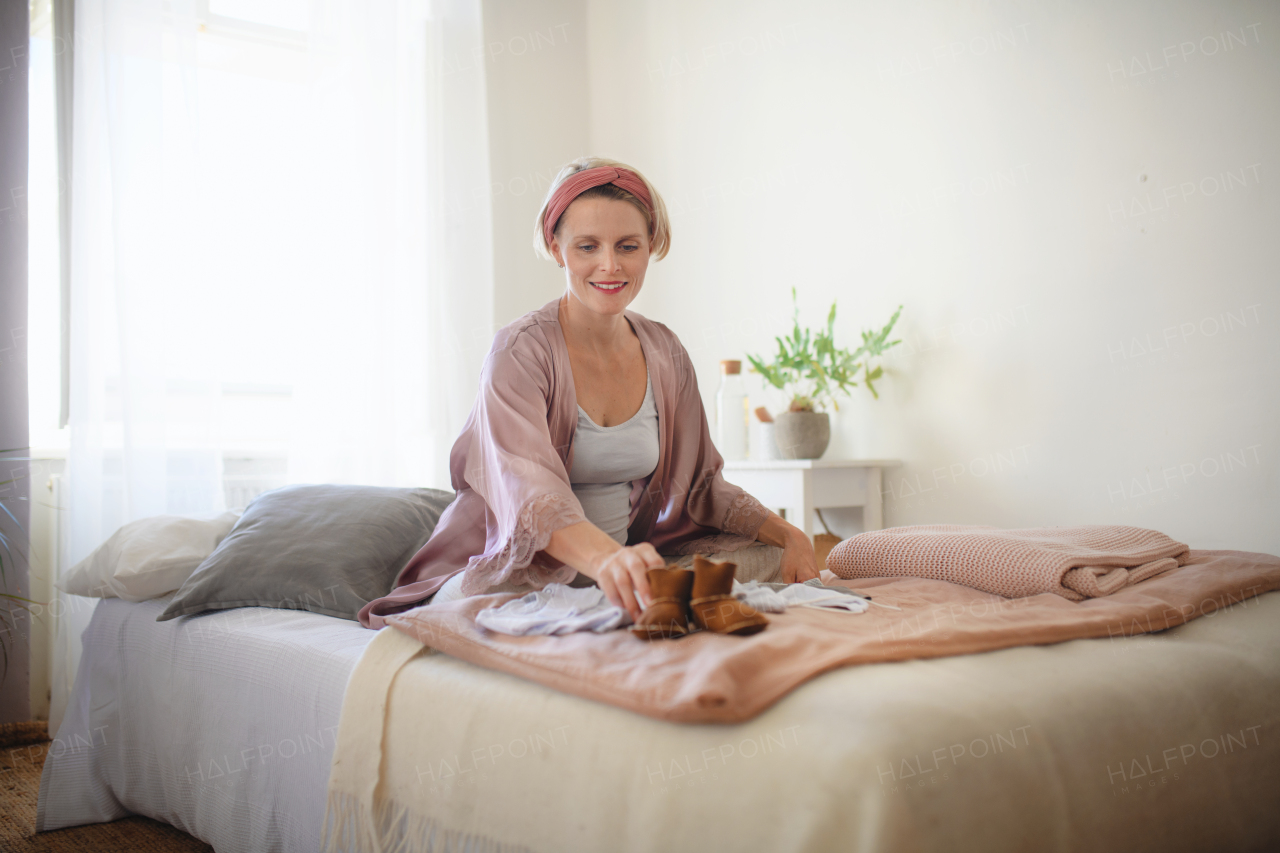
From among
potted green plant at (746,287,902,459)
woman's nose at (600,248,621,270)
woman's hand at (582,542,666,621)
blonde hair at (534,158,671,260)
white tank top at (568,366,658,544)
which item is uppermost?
blonde hair at (534,158,671,260)

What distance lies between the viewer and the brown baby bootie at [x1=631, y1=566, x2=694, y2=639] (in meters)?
0.85

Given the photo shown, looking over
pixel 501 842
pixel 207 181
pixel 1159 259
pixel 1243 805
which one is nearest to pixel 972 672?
pixel 1243 805

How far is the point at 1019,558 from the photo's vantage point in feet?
3.81

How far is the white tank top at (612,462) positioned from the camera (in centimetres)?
131

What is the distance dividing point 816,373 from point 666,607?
1.65 metres

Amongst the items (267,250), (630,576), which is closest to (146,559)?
(630,576)

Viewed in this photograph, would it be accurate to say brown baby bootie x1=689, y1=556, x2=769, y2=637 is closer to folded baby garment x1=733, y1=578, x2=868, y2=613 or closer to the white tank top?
folded baby garment x1=733, y1=578, x2=868, y2=613

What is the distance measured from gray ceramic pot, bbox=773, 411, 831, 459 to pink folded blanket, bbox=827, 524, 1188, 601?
3.01ft

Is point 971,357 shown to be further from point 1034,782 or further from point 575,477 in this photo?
point 1034,782

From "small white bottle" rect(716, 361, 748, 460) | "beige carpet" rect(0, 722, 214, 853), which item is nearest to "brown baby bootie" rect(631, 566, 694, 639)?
"beige carpet" rect(0, 722, 214, 853)

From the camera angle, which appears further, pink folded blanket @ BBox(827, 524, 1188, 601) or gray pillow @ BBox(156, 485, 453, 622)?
gray pillow @ BBox(156, 485, 453, 622)

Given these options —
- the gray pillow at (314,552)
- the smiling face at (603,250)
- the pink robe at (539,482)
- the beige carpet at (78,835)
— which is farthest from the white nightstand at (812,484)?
the beige carpet at (78,835)

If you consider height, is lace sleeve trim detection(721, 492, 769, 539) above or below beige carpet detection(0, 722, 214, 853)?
above

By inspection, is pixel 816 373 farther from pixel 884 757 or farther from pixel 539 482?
pixel 884 757
